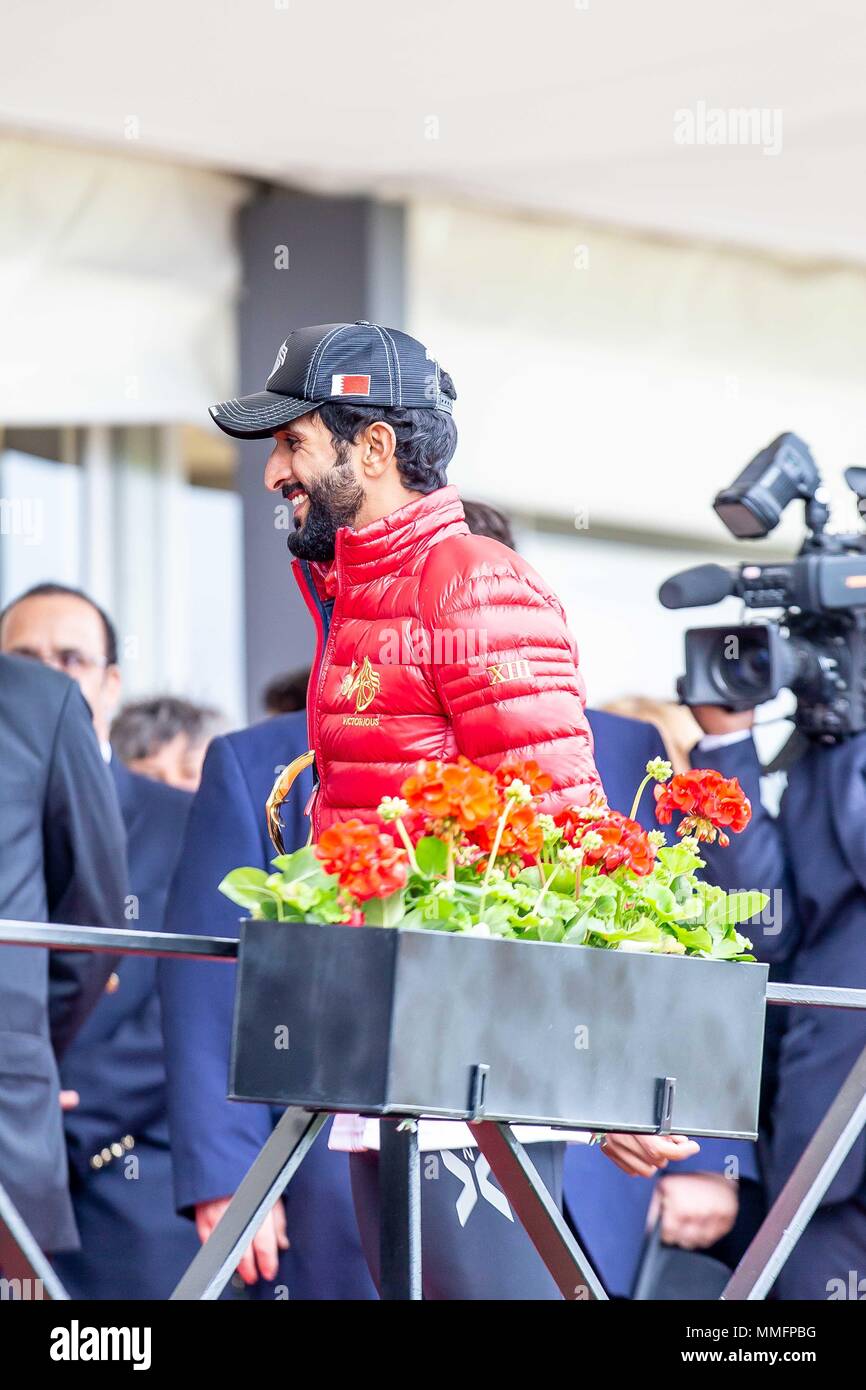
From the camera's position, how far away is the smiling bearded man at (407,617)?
191cm

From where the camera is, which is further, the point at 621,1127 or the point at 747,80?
the point at 747,80

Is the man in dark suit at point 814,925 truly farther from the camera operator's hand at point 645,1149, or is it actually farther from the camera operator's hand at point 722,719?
the camera operator's hand at point 645,1149

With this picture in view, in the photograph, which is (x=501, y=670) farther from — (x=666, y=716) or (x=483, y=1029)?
(x=666, y=716)

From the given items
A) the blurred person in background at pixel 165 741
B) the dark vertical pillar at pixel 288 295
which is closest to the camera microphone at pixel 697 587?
the blurred person in background at pixel 165 741

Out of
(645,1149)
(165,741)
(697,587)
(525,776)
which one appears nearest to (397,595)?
(525,776)

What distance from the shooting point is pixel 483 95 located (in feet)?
15.2

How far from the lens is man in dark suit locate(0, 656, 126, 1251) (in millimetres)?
3006

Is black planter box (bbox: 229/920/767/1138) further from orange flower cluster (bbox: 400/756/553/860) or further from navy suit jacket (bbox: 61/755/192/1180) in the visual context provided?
navy suit jacket (bbox: 61/755/192/1180)

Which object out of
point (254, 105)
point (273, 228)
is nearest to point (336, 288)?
point (273, 228)

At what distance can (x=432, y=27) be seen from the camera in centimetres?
429

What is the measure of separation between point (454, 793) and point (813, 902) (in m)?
1.57

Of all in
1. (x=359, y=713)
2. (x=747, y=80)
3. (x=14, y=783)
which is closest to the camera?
(x=359, y=713)
